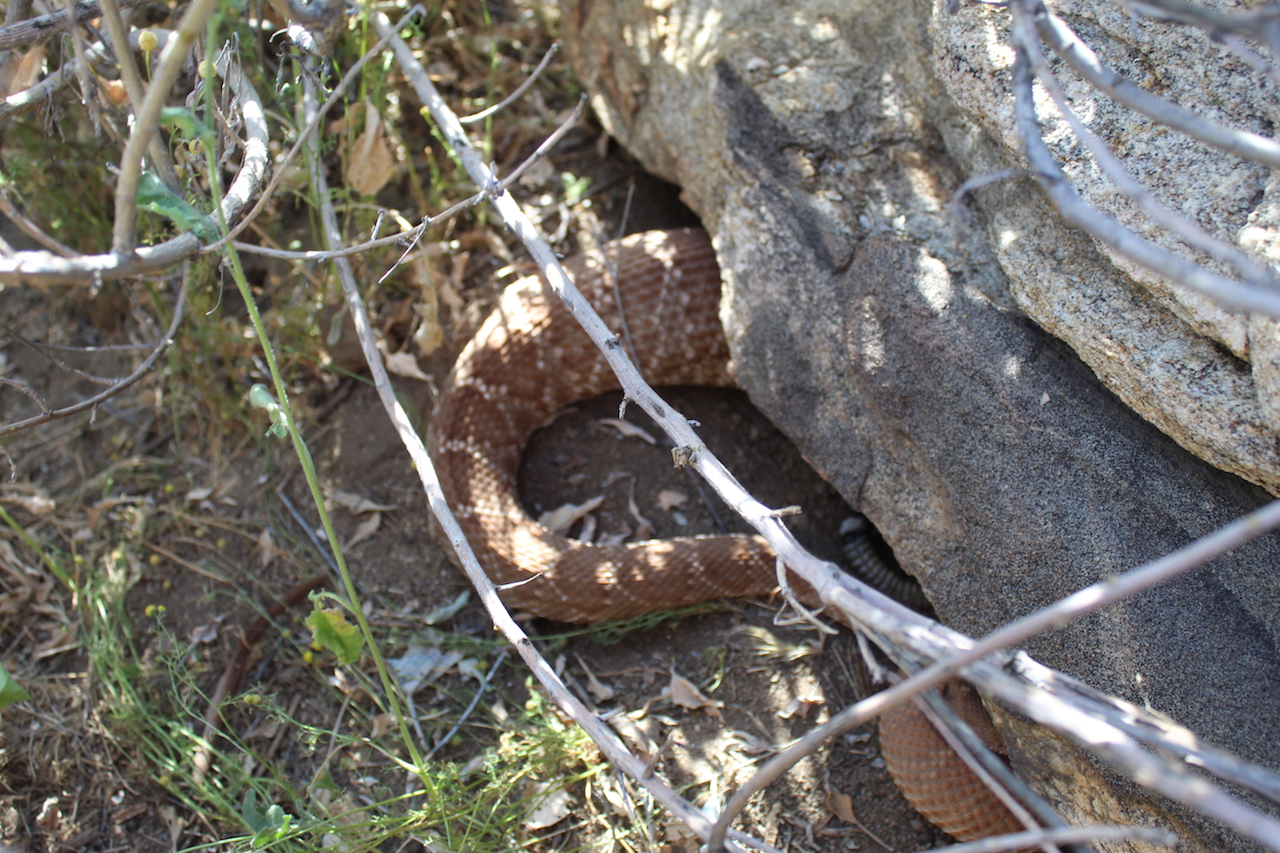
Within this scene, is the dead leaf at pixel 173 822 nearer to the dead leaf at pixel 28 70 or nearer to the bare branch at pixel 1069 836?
the dead leaf at pixel 28 70

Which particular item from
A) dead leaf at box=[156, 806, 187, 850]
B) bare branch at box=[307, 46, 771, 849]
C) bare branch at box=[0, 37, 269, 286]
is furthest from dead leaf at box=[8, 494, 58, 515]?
bare branch at box=[0, 37, 269, 286]

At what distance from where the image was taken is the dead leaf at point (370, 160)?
3439 mm

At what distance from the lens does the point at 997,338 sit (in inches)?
101

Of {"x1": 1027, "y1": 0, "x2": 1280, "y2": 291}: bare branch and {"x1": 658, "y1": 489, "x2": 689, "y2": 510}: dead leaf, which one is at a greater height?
{"x1": 1027, "y1": 0, "x2": 1280, "y2": 291}: bare branch

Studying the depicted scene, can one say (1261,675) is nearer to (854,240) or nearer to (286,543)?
(854,240)

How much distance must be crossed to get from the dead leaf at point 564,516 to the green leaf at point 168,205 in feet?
6.89

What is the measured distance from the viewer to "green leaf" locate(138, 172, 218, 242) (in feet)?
5.64

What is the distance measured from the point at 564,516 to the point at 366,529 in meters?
0.84

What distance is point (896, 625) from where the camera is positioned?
1.50 meters

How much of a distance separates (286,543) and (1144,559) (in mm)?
3093

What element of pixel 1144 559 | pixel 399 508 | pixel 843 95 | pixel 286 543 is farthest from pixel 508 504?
pixel 1144 559

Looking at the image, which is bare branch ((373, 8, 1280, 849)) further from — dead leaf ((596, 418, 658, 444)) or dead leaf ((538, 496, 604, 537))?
dead leaf ((596, 418, 658, 444))

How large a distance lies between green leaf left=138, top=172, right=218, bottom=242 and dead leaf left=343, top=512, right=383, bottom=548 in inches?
78.4

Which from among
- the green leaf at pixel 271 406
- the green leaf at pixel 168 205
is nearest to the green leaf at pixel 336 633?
the green leaf at pixel 271 406
